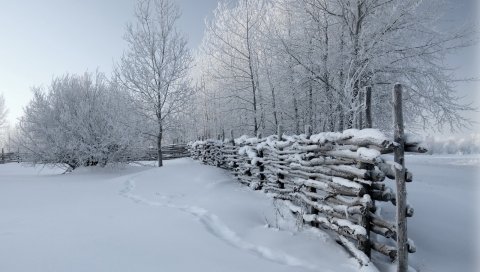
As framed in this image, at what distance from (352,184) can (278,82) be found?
765 cm

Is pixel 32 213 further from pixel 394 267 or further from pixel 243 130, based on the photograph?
pixel 243 130

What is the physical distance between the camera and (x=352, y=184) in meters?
4.12

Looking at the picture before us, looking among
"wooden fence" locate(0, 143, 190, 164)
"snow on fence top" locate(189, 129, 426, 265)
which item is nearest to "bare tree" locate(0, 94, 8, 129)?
"wooden fence" locate(0, 143, 190, 164)

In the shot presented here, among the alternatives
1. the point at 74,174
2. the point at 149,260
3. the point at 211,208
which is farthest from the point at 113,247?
the point at 74,174

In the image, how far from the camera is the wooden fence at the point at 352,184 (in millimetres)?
3459

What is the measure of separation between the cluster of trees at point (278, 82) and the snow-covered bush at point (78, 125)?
4cm

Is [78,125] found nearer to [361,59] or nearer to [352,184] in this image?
[361,59]

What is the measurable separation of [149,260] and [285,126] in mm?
11217

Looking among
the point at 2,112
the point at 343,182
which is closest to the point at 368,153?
the point at 343,182

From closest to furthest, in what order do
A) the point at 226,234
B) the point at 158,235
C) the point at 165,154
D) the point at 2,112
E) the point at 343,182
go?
the point at 343,182 < the point at 158,235 < the point at 226,234 < the point at 165,154 < the point at 2,112

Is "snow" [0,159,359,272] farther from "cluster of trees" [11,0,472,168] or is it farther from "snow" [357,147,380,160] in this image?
"cluster of trees" [11,0,472,168]

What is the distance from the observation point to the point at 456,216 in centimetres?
575

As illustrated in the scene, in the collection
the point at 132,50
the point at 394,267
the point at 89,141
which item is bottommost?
the point at 394,267

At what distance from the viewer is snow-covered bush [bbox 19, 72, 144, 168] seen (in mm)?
13102
